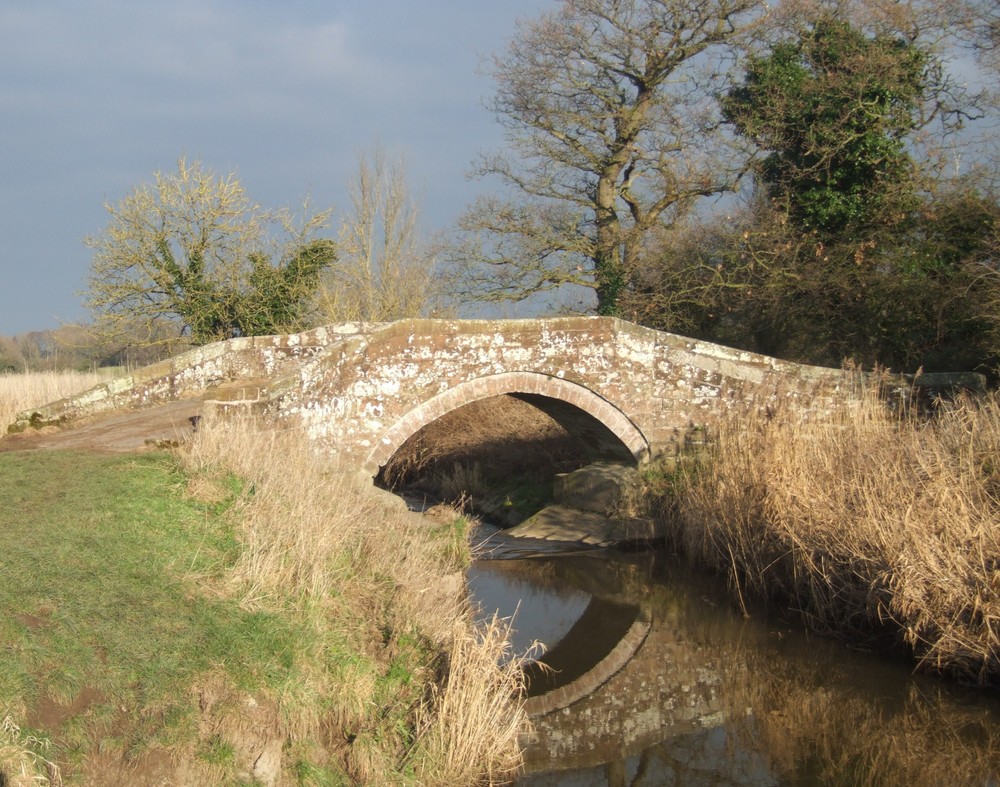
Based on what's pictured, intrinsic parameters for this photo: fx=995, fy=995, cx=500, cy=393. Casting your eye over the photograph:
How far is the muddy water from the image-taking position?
23.1 ft

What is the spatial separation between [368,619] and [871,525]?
169 inches

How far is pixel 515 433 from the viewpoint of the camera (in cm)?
1850

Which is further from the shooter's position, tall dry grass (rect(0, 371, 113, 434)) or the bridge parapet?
tall dry grass (rect(0, 371, 113, 434))

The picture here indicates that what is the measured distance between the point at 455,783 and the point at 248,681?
1436 millimetres

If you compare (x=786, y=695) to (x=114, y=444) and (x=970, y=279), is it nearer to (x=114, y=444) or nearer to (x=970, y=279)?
(x=114, y=444)

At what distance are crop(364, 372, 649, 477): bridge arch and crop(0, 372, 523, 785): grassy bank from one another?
3.05 meters

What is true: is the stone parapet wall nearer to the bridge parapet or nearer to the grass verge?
the bridge parapet

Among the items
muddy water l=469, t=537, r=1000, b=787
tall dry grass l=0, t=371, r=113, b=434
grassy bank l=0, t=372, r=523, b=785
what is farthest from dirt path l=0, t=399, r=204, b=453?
muddy water l=469, t=537, r=1000, b=787

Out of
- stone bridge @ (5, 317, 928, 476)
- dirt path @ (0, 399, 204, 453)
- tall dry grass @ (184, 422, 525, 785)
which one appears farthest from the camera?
stone bridge @ (5, 317, 928, 476)

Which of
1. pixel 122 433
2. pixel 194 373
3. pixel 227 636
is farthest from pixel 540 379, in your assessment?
pixel 227 636

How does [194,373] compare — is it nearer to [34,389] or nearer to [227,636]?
[34,389]

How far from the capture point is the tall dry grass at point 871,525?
25.3ft

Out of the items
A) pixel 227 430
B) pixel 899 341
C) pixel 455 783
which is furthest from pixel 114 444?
pixel 899 341

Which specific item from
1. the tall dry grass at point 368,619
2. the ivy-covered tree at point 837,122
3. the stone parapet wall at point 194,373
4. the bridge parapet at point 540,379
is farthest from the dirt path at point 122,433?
the ivy-covered tree at point 837,122
